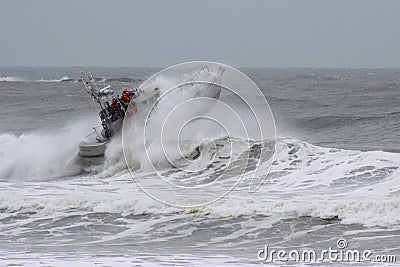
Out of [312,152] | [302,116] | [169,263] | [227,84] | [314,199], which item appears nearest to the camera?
[169,263]

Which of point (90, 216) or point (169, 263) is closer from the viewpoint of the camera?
point (169, 263)

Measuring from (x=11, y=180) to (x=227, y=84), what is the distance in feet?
35.2

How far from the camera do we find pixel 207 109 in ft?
89.4

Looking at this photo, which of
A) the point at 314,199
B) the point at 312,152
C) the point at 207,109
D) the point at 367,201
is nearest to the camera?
the point at 367,201

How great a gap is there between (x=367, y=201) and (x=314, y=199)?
1494 mm

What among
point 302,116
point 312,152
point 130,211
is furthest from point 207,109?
point 302,116

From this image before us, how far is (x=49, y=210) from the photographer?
1672 centimetres

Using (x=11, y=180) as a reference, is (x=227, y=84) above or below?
above

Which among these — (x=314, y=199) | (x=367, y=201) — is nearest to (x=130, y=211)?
(x=314, y=199)

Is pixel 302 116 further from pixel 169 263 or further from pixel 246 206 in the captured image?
pixel 169 263

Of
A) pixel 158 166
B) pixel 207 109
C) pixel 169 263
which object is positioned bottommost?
pixel 169 263

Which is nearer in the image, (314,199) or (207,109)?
(314,199)

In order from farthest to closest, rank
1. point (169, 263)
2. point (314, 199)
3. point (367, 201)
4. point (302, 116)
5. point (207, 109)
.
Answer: point (302, 116) < point (207, 109) < point (314, 199) < point (367, 201) < point (169, 263)

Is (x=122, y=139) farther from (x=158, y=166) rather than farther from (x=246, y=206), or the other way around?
(x=246, y=206)
